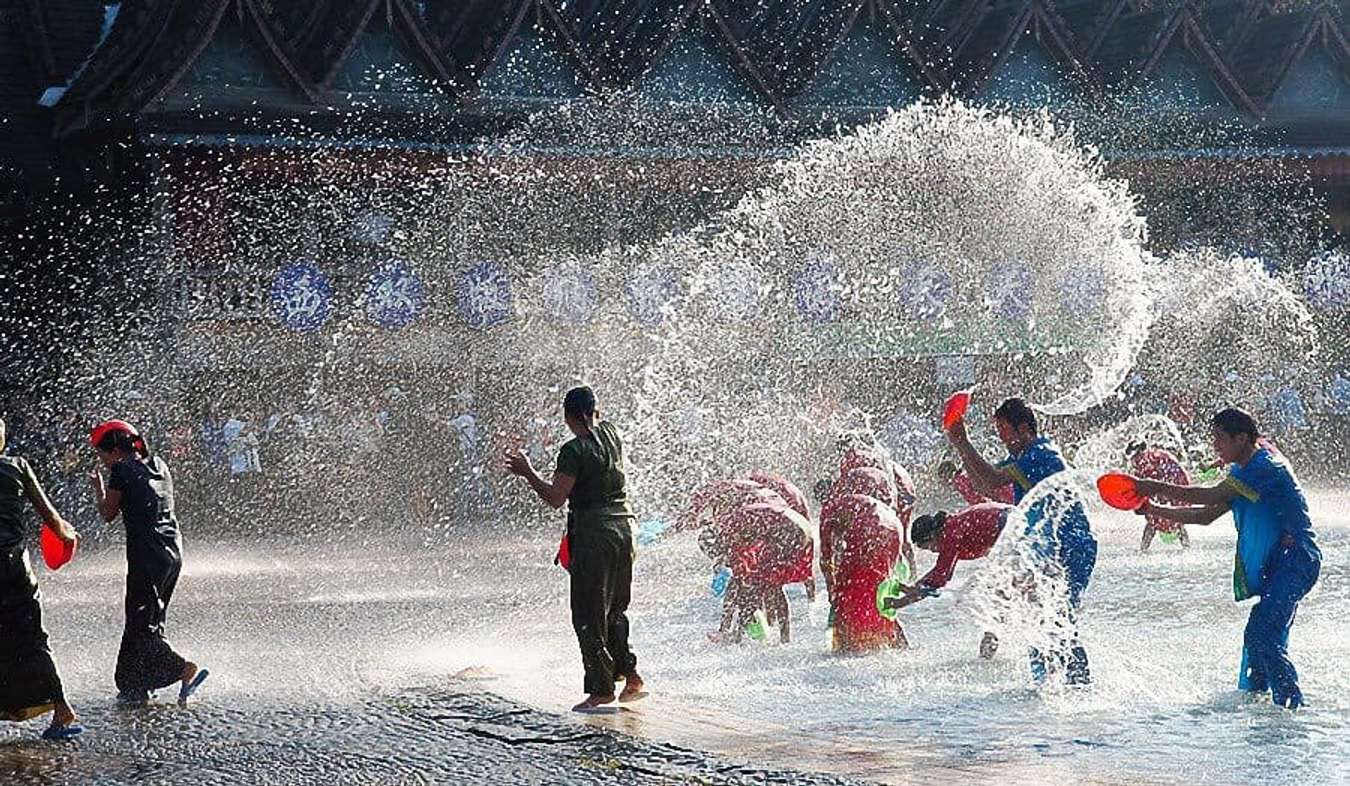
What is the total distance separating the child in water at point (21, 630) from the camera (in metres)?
8.16

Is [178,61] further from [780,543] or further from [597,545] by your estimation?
[597,545]

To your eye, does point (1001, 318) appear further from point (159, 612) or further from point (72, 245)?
point (159, 612)

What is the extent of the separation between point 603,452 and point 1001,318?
51.2 ft

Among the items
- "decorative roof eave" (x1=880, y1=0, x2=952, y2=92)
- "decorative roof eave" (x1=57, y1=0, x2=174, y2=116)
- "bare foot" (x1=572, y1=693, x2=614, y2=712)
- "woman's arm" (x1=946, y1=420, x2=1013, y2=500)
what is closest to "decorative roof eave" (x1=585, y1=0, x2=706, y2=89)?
"decorative roof eave" (x1=880, y1=0, x2=952, y2=92)

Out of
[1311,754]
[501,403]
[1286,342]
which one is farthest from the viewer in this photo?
[1286,342]

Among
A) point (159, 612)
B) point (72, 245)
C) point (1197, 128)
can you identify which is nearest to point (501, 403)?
point (72, 245)

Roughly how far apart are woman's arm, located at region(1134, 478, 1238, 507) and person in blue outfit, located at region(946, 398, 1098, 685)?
21.3 inches

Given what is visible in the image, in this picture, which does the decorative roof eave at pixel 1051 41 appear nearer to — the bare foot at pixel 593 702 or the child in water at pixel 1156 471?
the child in water at pixel 1156 471

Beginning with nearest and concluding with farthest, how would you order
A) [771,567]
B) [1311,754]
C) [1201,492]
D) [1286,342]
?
[1311,754] → [1201,492] → [771,567] → [1286,342]

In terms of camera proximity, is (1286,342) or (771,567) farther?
(1286,342)

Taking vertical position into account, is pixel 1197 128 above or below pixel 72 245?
above

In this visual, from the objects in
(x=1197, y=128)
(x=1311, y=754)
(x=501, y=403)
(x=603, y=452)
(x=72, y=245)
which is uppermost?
(x=1197, y=128)

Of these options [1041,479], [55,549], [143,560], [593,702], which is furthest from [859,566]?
[55,549]

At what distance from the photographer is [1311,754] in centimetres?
726
